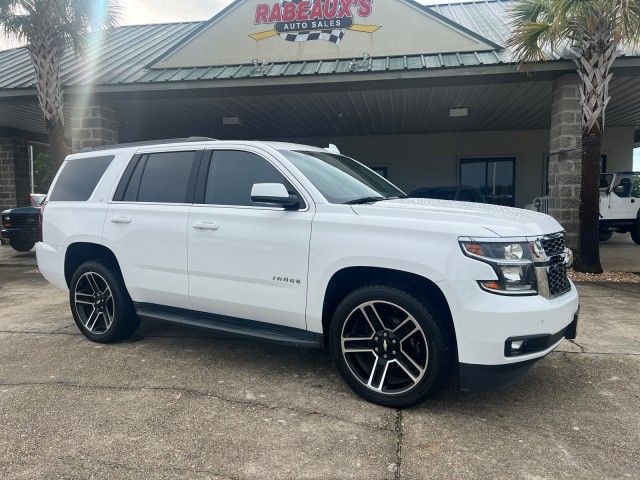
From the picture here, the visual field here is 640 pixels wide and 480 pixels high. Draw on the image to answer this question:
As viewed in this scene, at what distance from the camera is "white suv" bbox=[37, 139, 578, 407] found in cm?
292

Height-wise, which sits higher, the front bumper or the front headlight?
the front headlight

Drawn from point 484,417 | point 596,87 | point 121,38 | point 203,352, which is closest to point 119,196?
point 203,352

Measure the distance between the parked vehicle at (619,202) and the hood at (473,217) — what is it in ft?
34.9

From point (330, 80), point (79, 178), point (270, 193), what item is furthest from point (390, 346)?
point (330, 80)

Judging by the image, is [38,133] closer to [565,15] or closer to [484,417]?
[565,15]

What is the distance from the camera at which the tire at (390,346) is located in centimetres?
304

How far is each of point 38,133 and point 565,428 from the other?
19493 mm

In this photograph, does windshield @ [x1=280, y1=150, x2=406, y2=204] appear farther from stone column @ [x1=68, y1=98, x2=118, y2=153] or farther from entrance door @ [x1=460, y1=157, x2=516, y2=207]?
entrance door @ [x1=460, y1=157, x2=516, y2=207]

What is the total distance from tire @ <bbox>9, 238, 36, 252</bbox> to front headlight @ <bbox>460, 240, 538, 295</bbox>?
1152 cm

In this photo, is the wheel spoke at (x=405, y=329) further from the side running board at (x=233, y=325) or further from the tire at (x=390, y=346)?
the side running board at (x=233, y=325)

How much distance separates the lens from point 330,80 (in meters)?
9.22

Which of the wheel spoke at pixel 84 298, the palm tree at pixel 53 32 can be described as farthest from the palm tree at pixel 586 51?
the palm tree at pixel 53 32

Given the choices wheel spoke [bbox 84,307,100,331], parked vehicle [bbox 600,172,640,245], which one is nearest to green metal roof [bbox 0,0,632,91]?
parked vehicle [bbox 600,172,640,245]

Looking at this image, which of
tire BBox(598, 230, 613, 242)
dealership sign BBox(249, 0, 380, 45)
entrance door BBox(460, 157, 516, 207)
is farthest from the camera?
entrance door BBox(460, 157, 516, 207)
